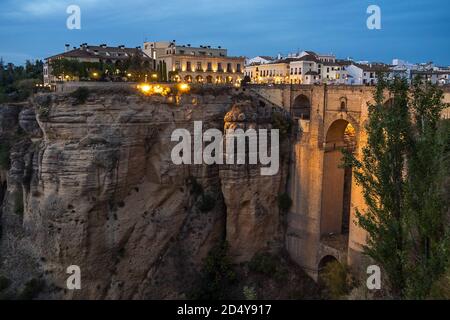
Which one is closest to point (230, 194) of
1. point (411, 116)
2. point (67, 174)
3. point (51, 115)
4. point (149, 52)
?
point (67, 174)

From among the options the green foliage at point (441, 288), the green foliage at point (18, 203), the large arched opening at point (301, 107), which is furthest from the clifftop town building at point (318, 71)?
the green foliage at point (441, 288)

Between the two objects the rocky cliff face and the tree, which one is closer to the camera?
the tree

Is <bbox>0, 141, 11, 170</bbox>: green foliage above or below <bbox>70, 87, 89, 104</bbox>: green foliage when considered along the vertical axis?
below

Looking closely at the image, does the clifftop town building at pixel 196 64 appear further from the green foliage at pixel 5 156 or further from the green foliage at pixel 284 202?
the green foliage at pixel 284 202

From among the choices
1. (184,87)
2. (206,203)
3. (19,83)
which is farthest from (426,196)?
(19,83)

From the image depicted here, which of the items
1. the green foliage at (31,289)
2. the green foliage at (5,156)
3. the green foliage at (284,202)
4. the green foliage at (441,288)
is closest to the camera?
the green foliage at (441,288)

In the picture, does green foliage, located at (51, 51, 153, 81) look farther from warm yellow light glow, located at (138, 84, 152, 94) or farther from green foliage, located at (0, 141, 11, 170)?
warm yellow light glow, located at (138, 84, 152, 94)

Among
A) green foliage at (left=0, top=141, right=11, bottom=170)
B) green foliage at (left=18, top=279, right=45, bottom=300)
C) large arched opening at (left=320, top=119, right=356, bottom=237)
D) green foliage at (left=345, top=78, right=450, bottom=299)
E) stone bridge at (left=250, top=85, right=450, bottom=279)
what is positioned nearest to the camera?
green foliage at (left=345, top=78, right=450, bottom=299)

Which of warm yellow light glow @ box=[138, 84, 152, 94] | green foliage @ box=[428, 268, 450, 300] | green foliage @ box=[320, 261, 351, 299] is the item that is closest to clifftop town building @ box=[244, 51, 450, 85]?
warm yellow light glow @ box=[138, 84, 152, 94]
